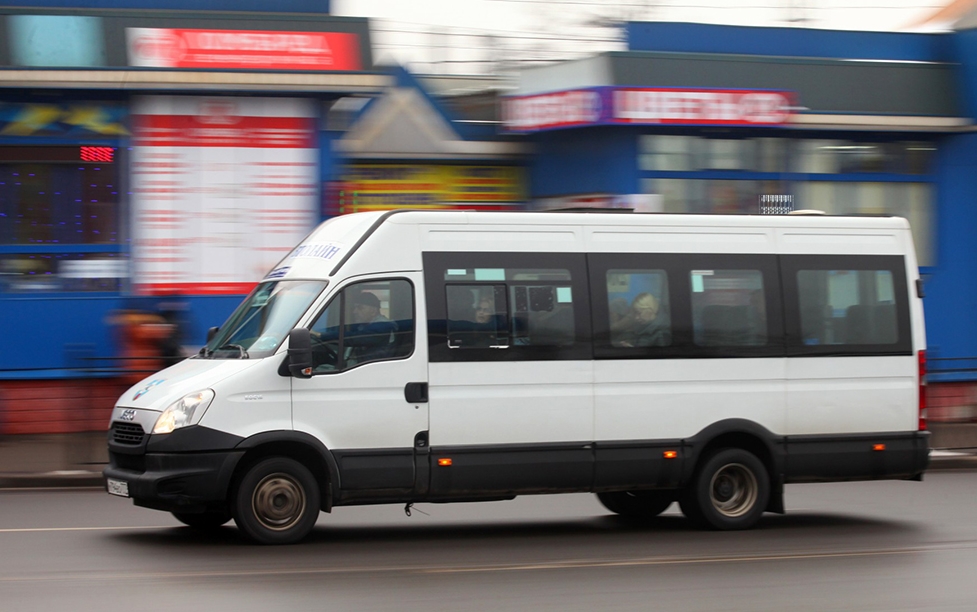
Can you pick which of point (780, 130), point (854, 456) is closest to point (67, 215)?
point (780, 130)

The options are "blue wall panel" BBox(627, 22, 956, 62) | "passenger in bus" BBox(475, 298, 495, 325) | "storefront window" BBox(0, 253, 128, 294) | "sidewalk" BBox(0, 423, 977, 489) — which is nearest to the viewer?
"passenger in bus" BBox(475, 298, 495, 325)

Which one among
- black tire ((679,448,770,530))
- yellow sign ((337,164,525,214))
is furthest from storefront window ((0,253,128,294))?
black tire ((679,448,770,530))

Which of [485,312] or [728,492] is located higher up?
[485,312]

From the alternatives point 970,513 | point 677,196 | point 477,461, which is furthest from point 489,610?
point 677,196

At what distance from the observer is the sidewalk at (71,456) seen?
510 inches

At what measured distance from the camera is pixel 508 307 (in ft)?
31.5

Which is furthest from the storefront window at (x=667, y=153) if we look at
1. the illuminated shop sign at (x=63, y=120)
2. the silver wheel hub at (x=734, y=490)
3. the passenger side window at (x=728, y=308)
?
the silver wheel hub at (x=734, y=490)

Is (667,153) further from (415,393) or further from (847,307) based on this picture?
(415,393)

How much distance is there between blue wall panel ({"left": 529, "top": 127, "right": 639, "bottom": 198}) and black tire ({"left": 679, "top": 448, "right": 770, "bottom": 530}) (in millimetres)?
8567

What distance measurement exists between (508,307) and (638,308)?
44.3 inches

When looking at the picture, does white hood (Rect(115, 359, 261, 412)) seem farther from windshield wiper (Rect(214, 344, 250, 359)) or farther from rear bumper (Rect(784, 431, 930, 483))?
rear bumper (Rect(784, 431, 930, 483))

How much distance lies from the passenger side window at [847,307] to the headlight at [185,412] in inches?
190

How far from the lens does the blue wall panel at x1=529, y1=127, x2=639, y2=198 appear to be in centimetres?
1825

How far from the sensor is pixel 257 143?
54.9ft
